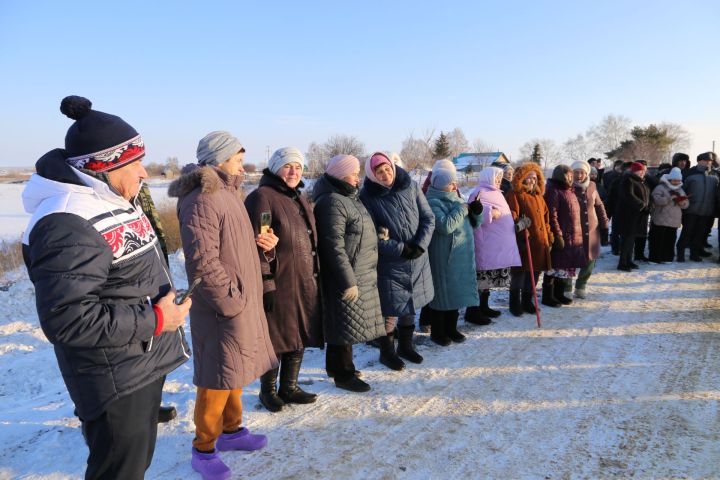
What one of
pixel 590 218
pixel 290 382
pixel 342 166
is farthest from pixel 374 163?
pixel 590 218

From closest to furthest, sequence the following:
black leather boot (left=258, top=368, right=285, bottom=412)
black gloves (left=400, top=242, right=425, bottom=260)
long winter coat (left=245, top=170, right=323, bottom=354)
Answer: long winter coat (left=245, top=170, right=323, bottom=354), black leather boot (left=258, top=368, right=285, bottom=412), black gloves (left=400, top=242, right=425, bottom=260)

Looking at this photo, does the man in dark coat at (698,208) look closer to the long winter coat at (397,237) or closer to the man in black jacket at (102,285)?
the long winter coat at (397,237)

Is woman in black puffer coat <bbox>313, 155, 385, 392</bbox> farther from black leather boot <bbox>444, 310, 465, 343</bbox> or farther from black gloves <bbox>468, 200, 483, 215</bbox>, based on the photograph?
black gloves <bbox>468, 200, 483, 215</bbox>

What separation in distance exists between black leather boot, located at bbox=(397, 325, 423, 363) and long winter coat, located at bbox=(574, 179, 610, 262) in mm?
3269

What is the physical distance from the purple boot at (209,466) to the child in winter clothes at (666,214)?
29.7 feet

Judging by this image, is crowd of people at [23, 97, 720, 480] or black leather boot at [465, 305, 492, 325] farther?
black leather boot at [465, 305, 492, 325]

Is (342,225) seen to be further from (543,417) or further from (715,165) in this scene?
(715,165)

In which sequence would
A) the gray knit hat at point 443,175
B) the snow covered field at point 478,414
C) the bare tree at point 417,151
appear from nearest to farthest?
the snow covered field at point 478,414
the gray knit hat at point 443,175
the bare tree at point 417,151

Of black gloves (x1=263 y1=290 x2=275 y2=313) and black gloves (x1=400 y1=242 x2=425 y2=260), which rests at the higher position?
black gloves (x1=400 y1=242 x2=425 y2=260)

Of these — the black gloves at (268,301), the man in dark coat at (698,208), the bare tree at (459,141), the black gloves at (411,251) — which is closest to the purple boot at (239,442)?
the black gloves at (268,301)

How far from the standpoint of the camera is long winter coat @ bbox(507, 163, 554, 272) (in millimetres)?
5926

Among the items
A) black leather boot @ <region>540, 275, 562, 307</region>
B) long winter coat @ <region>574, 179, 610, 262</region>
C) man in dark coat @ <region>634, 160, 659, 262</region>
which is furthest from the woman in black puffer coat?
man in dark coat @ <region>634, 160, 659, 262</region>

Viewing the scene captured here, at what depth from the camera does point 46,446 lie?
2.98 m

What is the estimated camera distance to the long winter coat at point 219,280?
2596mm
